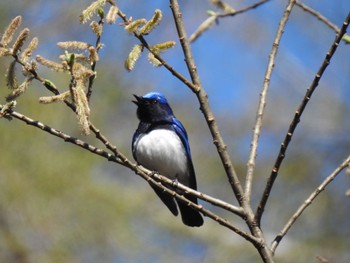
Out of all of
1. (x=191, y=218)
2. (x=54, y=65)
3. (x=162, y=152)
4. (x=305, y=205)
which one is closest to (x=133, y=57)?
(x=54, y=65)

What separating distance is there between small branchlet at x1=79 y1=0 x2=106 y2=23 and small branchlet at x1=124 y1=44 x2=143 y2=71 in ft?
0.53

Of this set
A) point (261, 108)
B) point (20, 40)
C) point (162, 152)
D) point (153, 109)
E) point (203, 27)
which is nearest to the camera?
point (20, 40)

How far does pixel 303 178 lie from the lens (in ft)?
32.3

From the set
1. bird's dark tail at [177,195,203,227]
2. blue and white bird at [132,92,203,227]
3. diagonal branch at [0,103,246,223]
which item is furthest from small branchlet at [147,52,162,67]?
bird's dark tail at [177,195,203,227]

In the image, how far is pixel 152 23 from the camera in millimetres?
2277

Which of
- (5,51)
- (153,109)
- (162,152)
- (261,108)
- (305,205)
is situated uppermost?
(153,109)

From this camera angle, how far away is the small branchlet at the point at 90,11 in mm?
2251

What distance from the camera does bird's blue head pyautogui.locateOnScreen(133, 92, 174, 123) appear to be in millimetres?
4480

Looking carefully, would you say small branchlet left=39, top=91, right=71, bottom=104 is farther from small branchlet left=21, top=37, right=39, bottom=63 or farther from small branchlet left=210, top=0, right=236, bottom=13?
small branchlet left=210, top=0, right=236, bottom=13

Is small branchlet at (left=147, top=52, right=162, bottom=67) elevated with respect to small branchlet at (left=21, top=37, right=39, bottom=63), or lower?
elevated

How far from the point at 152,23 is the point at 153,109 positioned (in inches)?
89.5

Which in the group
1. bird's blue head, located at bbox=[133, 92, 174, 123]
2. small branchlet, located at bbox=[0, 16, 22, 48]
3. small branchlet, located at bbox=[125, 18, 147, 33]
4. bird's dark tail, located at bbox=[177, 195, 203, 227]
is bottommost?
small branchlet, located at bbox=[0, 16, 22, 48]

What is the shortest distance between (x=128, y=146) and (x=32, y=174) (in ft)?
5.00

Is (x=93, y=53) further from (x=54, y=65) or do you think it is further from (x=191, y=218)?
(x=191, y=218)
